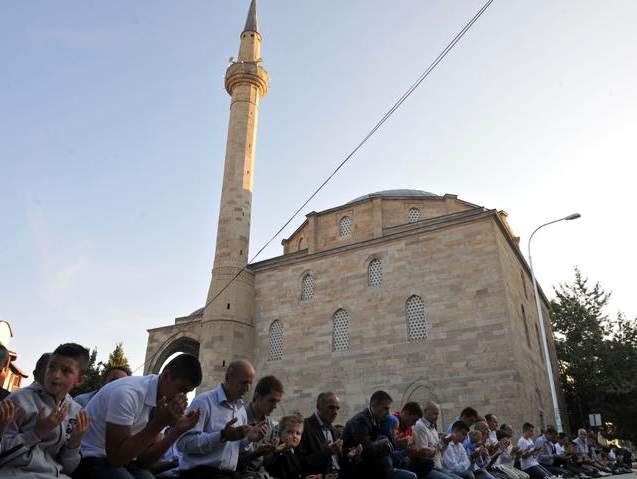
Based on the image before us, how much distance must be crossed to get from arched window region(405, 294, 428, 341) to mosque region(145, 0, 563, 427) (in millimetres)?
37

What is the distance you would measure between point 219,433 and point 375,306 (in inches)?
598

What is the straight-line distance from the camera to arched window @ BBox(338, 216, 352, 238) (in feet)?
74.9

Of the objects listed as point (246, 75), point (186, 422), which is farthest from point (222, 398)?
point (246, 75)

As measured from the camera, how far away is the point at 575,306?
28.5 metres

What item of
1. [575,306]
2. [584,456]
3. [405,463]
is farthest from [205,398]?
[575,306]

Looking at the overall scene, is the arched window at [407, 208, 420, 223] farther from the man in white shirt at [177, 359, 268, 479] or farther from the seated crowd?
the man in white shirt at [177, 359, 268, 479]

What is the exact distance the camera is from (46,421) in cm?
253

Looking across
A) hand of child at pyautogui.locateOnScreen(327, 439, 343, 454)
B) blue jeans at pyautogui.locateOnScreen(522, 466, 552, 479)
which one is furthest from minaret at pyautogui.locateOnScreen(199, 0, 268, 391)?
hand of child at pyautogui.locateOnScreen(327, 439, 343, 454)

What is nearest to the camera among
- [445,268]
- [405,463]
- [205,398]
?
[205,398]

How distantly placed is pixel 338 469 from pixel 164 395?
9.14 feet

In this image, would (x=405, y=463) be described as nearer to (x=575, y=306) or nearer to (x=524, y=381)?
(x=524, y=381)

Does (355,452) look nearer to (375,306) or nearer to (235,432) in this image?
(235,432)

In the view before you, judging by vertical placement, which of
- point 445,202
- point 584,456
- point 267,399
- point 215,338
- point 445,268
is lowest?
point 584,456

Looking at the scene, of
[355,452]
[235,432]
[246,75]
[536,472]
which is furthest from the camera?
[246,75]
